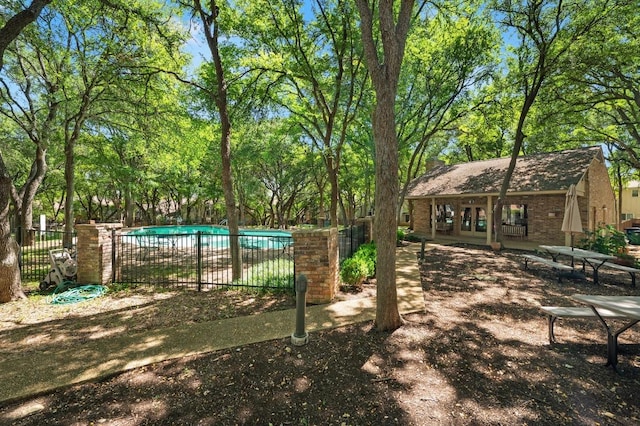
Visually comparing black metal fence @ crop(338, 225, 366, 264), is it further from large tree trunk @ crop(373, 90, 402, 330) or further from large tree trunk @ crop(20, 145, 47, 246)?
large tree trunk @ crop(20, 145, 47, 246)

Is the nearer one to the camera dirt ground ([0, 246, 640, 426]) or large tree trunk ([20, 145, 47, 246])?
dirt ground ([0, 246, 640, 426])

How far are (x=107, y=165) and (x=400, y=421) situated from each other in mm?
20604

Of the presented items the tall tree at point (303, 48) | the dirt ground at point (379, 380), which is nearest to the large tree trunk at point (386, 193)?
the dirt ground at point (379, 380)

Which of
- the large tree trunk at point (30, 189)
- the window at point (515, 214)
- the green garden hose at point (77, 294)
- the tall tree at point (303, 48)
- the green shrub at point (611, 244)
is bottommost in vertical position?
the green garden hose at point (77, 294)

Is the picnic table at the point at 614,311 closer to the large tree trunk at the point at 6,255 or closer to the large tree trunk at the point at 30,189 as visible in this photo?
the large tree trunk at the point at 6,255

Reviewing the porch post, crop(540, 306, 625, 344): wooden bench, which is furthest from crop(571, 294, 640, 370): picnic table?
the porch post

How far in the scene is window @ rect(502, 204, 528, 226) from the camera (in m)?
15.5

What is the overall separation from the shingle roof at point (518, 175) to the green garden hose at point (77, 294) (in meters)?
16.8

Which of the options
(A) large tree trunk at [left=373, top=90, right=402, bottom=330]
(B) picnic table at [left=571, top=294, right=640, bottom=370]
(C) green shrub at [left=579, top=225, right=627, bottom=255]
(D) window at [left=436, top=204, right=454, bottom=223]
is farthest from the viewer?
(D) window at [left=436, top=204, right=454, bottom=223]

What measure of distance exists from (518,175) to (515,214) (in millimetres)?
2435

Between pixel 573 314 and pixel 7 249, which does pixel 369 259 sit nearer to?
pixel 573 314

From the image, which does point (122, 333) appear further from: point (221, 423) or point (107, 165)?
point (107, 165)

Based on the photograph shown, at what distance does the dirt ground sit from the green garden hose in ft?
2.28

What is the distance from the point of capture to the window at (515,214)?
51.0 ft
